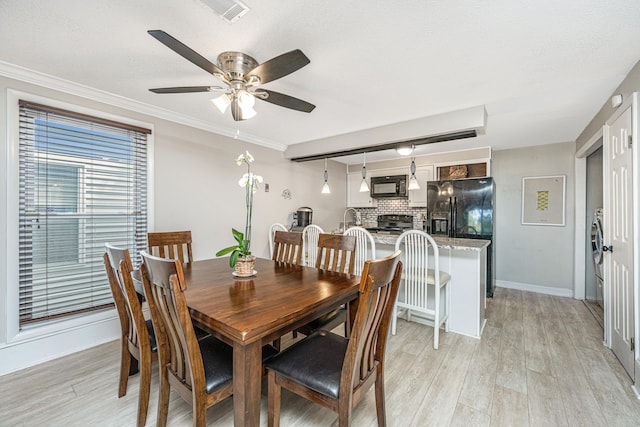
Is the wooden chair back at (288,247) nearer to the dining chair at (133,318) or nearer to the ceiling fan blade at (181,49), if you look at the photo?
the dining chair at (133,318)

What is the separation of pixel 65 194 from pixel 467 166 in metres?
4.99

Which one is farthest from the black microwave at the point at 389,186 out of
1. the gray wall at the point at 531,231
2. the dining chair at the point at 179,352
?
the dining chair at the point at 179,352

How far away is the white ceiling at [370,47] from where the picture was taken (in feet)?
4.47

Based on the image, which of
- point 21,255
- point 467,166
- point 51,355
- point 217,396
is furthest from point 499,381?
point 21,255

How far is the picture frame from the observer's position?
3.96 meters

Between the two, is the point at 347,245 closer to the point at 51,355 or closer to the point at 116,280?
the point at 116,280

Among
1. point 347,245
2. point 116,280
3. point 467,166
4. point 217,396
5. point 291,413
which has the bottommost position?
point 291,413

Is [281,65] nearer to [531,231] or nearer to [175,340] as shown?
[175,340]

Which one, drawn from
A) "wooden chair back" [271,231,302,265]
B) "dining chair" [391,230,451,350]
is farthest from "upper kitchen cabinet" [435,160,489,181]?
"wooden chair back" [271,231,302,265]

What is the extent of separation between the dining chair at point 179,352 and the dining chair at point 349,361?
0.25 meters

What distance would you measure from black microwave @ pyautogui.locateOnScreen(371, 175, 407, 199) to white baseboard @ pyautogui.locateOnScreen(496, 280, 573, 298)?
2.16 m

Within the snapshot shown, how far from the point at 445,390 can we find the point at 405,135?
7.89 ft

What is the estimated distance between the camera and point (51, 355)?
2.20m

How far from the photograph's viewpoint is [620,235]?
2.13 meters
